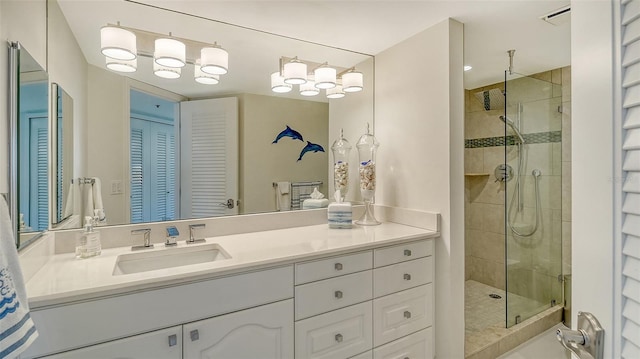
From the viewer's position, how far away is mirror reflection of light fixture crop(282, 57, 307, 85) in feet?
6.76

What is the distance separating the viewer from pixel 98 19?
1.59 metres

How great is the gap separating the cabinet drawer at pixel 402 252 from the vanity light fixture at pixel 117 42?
5.40 feet

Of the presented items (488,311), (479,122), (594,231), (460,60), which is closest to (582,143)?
(594,231)

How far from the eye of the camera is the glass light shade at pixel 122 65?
162cm

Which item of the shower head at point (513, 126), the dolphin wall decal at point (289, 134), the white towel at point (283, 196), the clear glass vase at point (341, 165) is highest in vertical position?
the shower head at point (513, 126)

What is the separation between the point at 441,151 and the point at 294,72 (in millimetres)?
1071

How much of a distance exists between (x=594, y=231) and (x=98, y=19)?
2.13 m

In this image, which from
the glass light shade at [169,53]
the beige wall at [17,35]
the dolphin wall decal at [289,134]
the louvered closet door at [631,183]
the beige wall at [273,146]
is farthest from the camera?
the dolphin wall decal at [289,134]

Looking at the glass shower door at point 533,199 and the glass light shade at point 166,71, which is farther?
the glass shower door at point 533,199

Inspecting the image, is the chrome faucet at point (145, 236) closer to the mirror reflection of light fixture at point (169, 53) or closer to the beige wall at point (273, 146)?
the beige wall at point (273, 146)

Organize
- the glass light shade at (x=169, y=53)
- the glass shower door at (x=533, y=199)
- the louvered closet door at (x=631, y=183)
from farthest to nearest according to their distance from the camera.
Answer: the glass shower door at (x=533, y=199) < the glass light shade at (x=169, y=53) < the louvered closet door at (x=631, y=183)

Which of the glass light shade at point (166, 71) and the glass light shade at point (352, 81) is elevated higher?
the glass light shade at point (352, 81)

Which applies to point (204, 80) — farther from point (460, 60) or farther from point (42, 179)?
point (460, 60)

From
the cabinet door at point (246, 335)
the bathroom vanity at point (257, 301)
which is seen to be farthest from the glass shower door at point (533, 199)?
the cabinet door at point (246, 335)
